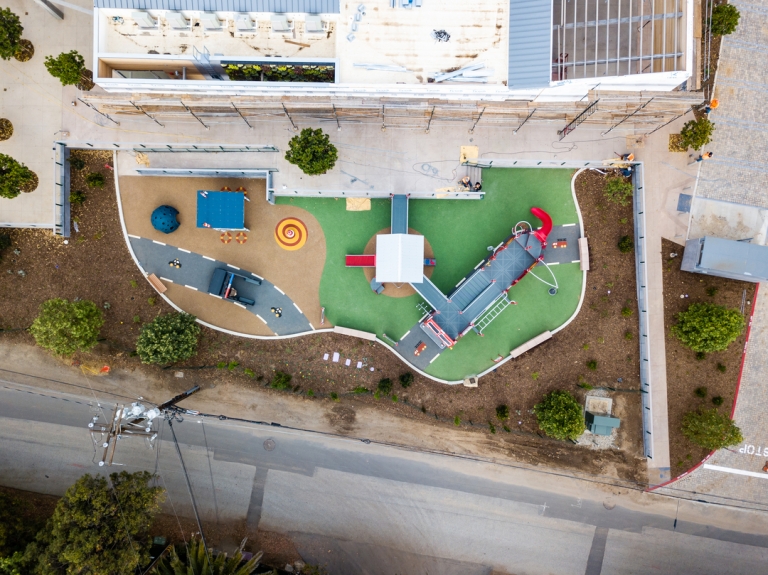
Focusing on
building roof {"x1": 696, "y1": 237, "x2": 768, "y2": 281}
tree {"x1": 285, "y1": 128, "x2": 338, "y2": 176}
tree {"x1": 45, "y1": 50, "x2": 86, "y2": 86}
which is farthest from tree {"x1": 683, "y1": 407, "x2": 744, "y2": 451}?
tree {"x1": 45, "y1": 50, "x2": 86, "y2": 86}

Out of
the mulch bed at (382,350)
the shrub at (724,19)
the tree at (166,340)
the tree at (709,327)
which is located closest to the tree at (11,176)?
the mulch bed at (382,350)

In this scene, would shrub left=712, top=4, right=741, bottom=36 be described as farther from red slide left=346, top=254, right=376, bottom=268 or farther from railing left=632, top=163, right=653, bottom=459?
red slide left=346, top=254, right=376, bottom=268

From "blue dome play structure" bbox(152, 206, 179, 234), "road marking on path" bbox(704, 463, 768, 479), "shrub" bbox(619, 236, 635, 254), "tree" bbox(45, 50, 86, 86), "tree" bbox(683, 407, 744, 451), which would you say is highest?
"tree" bbox(45, 50, 86, 86)

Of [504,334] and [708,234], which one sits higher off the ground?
[708,234]

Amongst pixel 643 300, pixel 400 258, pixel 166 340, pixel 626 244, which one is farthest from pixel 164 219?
pixel 643 300

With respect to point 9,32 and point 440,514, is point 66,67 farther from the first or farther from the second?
point 440,514

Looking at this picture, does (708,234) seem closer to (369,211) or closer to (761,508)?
(761,508)

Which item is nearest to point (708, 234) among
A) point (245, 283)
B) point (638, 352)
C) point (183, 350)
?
point (638, 352)
